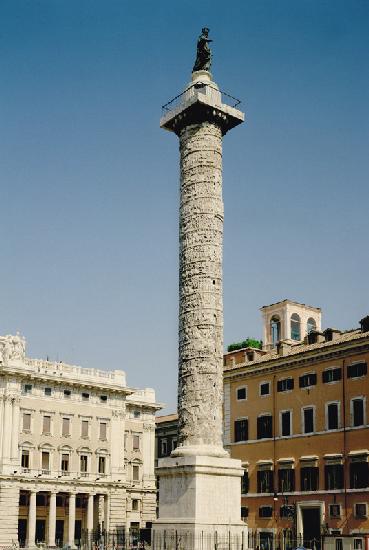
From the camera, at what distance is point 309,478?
37.1 meters

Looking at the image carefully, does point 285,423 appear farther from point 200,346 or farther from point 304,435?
point 200,346

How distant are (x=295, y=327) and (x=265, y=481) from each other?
1507 cm

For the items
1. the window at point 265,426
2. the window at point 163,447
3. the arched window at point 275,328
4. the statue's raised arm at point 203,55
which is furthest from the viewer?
the window at point 163,447

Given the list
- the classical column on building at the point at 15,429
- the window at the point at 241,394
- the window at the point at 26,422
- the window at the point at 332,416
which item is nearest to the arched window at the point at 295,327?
the window at the point at 241,394

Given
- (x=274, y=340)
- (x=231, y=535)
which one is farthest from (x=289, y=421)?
(x=231, y=535)

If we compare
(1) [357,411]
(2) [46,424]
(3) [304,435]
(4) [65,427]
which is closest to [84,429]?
(4) [65,427]

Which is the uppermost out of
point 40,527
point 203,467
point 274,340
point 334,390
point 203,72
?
point 203,72

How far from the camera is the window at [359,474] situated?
34.2 m

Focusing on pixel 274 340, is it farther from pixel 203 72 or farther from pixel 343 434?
pixel 203 72

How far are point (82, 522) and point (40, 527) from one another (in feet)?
9.66

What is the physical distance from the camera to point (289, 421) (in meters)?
39.0

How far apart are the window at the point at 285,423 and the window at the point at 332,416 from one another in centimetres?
271

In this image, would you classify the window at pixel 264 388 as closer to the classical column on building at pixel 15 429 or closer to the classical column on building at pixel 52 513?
the classical column on building at pixel 15 429

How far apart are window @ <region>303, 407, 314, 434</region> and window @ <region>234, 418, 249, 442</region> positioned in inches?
170
